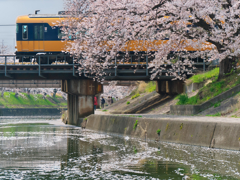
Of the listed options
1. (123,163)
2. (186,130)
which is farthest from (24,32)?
(123,163)

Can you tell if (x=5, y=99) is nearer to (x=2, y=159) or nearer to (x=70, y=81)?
(x=70, y=81)

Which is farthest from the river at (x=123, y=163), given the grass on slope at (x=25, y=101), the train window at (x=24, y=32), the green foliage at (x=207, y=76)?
the grass on slope at (x=25, y=101)

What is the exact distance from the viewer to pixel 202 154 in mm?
10273

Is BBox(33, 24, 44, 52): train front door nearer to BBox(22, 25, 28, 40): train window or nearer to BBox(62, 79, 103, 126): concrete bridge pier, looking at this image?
BBox(22, 25, 28, 40): train window

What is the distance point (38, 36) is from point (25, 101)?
60854mm

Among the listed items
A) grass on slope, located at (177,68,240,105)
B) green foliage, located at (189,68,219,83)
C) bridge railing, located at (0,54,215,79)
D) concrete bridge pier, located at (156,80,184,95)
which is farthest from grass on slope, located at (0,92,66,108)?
grass on slope, located at (177,68,240,105)

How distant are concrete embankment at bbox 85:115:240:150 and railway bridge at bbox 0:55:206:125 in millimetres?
11344

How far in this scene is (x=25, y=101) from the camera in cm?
9169

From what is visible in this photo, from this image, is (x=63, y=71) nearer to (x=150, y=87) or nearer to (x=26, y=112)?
(x=150, y=87)

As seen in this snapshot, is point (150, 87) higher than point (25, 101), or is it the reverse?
point (150, 87)

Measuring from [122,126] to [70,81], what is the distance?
15.2 meters

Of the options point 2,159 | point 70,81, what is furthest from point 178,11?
point 70,81

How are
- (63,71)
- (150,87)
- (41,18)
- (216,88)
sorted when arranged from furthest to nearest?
1. (150,87)
2. (41,18)
3. (63,71)
4. (216,88)

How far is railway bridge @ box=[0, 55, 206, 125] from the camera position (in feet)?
100
